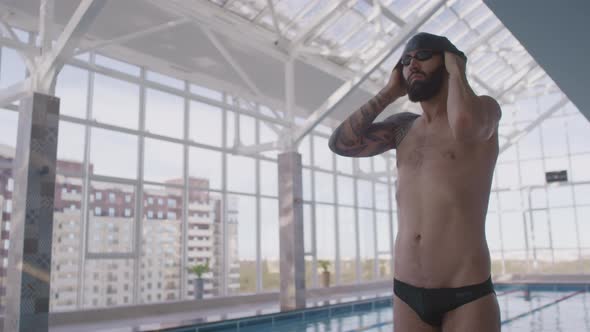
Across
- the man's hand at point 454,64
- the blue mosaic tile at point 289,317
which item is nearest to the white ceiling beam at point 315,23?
the blue mosaic tile at point 289,317

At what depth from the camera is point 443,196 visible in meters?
1.46

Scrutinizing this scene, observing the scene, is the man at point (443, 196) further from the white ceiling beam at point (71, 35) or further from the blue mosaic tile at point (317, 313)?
the blue mosaic tile at point (317, 313)

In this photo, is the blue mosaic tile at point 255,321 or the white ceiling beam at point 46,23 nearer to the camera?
the white ceiling beam at point 46,23

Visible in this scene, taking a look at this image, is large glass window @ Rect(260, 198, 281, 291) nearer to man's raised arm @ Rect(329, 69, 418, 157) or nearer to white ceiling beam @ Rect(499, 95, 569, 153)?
white ceiling beam @ Rect(499, 95, 569, 153)

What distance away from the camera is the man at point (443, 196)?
137cm

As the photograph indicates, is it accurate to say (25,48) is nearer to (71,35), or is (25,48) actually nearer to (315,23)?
(71,35)

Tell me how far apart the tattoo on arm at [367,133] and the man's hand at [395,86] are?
86mm

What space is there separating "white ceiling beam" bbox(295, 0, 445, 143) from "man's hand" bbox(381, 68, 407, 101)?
854cm

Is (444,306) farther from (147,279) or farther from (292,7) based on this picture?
(147,279)

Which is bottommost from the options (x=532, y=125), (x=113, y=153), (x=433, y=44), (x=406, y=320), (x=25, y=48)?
(x=406, y=320)

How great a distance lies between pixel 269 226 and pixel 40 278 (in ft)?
28.4

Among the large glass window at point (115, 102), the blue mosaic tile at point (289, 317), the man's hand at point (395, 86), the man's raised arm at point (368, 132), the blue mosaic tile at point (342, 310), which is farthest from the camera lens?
the blue mosaic tile at point (342, 310)

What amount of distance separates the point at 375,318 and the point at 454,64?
964 centimetres

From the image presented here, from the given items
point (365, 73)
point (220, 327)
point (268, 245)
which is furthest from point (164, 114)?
point (220, 327)
